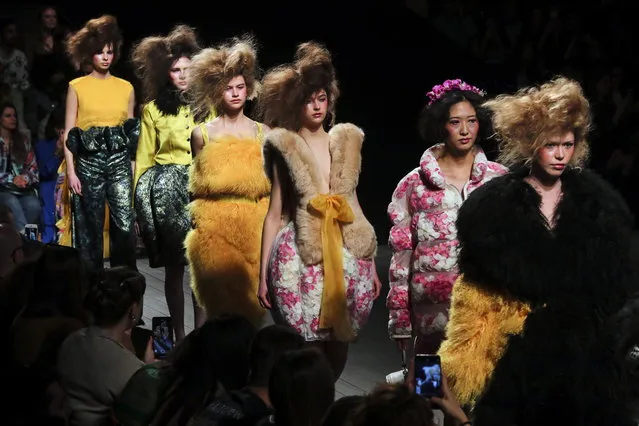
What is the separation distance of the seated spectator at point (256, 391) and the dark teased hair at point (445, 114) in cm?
215

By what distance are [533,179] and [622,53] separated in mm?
9382

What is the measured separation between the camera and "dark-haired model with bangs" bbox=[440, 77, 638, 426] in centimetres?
530

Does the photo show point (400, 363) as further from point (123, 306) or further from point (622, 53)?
point (622, 53)

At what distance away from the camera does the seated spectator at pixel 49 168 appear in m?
11.2

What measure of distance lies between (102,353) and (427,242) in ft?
5.82

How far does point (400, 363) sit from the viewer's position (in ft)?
26.1

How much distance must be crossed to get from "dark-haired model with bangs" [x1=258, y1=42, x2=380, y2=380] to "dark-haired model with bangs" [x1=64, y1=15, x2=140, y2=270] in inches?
85.5

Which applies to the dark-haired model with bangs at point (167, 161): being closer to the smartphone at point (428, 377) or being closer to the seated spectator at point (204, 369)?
the seated spectator at point (204, 369)

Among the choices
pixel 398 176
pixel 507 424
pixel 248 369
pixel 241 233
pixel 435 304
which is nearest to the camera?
pixel 248 369

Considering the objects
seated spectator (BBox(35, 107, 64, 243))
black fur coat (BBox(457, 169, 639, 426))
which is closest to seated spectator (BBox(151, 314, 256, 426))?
black fur coat (BBox(457, 169, 639, 426))

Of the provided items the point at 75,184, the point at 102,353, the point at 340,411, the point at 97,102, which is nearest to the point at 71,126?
the point at 97,102

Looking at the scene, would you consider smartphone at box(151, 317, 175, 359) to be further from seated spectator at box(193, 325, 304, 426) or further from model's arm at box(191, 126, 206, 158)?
model's arm at box(191, 126, 206, 158)

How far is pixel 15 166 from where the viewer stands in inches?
418

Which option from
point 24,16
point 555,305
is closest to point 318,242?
point 555,305
